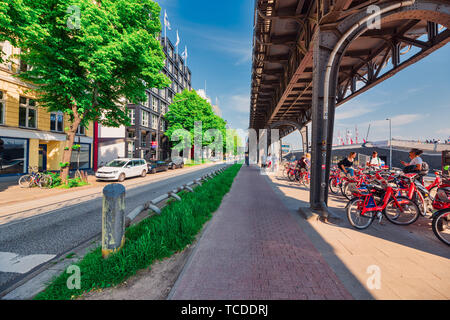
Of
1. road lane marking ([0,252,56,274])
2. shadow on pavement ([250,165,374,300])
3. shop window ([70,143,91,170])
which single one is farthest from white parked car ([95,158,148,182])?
shadow on pavement ([250,165,374,300])

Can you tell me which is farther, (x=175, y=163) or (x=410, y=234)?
(x=175, y=163)

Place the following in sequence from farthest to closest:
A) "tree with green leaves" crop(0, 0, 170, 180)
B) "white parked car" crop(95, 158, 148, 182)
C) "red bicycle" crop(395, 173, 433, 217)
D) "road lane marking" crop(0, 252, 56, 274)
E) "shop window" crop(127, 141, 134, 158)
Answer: "shop window" crop(127, 141, 134, 158), "white parked car" crop(95, 158, 148, 182), "tree with green leaves" crop(0, 0, 170, 180), "red bicycle" crop(395, 173, 433, 217), "road lane marking" crop(0, 252, 56, 274)

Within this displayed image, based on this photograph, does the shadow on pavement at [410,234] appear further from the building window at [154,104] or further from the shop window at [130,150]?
the building window at [154,104]

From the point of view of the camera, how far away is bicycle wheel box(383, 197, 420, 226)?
496cm

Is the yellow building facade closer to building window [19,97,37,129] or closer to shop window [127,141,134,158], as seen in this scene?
building window [19,97,37,129]

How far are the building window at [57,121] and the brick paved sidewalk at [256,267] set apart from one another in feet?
65.3

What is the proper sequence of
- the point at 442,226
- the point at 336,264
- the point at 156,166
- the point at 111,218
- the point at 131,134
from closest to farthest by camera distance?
the point at 111,218 < the point at 336,264 < the point at 442,226 < the point at 156,166 < the point at 131,134

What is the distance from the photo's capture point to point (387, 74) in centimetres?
798

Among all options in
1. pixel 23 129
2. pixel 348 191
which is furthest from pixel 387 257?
pixel 23 129

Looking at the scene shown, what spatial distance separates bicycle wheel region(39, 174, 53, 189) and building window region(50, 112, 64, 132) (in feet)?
29.7

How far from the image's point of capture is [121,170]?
1444 cm

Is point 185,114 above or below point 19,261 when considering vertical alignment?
above

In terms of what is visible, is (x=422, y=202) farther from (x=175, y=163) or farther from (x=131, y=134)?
(x=131, y=134)

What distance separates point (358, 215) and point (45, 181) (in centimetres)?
1455
